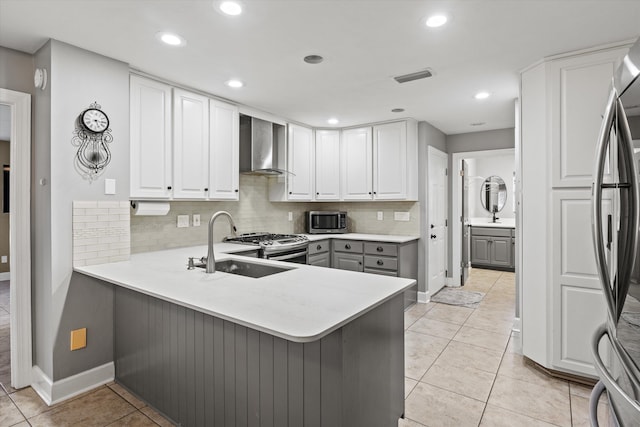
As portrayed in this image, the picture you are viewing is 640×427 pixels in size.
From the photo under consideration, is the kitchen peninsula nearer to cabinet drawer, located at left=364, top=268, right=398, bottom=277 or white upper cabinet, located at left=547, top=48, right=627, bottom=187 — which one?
white upper cabinet, located at left=547, top=48, right=627, bottom=187

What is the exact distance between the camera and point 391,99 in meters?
3.58

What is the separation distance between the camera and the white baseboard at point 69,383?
228 centimetres

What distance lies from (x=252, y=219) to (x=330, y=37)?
255cm

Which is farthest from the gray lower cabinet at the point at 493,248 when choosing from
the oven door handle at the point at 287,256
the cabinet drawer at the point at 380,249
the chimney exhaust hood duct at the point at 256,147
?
the chimney exhaust hood duct at the point at 256,147

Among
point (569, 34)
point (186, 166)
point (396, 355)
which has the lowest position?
point (396, 355)

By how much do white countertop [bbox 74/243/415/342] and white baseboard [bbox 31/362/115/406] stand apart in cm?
75

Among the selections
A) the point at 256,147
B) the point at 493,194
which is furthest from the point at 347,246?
the point at 493,194

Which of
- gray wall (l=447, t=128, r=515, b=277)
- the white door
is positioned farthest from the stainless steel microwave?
gray wall (l=447, t=128, r=515, b=277)

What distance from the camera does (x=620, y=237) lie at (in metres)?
0.94

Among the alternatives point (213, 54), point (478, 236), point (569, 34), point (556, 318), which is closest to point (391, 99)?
point (569, 34)

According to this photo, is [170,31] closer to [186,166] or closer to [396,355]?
[186,166]

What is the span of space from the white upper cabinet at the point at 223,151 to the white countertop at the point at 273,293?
1173mm

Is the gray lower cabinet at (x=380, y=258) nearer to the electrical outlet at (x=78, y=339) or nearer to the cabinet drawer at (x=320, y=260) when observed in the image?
the cabinet drawer at (x=320, y=260)

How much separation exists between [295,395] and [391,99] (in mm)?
3006
